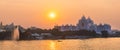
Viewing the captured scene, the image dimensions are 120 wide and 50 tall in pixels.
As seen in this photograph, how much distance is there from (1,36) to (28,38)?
15.5 meters

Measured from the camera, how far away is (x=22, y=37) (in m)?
192

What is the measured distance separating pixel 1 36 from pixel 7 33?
558 centimetres

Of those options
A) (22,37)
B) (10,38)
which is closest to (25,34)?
(22,37)

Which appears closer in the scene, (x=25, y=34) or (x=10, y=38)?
(x=10, y=38)

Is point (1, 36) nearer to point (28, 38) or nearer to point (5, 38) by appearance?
point (5, 38)

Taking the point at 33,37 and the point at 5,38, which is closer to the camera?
the point at 5,38

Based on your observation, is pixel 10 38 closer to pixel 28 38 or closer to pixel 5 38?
pixel 5 38

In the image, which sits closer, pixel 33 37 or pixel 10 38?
pixel 10 38

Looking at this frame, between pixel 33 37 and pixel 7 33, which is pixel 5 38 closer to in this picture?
pixel 7 33

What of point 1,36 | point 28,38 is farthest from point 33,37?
point 1,36

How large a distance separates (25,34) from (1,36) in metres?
13.5

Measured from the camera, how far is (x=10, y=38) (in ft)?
589

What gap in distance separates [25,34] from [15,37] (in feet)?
25.9

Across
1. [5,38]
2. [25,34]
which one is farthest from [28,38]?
[5,38]
